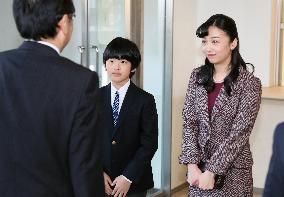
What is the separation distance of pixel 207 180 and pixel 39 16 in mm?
1142

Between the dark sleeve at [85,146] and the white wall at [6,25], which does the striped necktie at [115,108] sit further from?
the white wall at [6,25]

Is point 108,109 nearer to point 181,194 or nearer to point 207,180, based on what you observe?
point 207,180

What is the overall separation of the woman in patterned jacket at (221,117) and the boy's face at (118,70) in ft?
1.17

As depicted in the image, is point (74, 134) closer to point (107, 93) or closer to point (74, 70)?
point (74, 70)

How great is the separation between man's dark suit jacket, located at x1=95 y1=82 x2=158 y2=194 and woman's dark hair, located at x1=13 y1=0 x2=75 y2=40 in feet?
3.04

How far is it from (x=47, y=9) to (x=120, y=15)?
7.91 ft

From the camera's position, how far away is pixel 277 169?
3.69ft

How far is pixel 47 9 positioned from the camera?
1.26 m

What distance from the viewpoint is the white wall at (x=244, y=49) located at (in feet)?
13.5

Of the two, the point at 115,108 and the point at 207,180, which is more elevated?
the point at 115,108

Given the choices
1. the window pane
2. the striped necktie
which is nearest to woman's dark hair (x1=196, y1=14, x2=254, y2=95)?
the striped necktie

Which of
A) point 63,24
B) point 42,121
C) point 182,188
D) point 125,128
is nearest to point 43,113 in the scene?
point 42,121

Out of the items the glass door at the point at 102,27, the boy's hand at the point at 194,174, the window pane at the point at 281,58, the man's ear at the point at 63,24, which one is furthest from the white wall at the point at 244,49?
the man's ear at the point at 63,24

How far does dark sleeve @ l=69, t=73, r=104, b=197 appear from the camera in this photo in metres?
1.26
